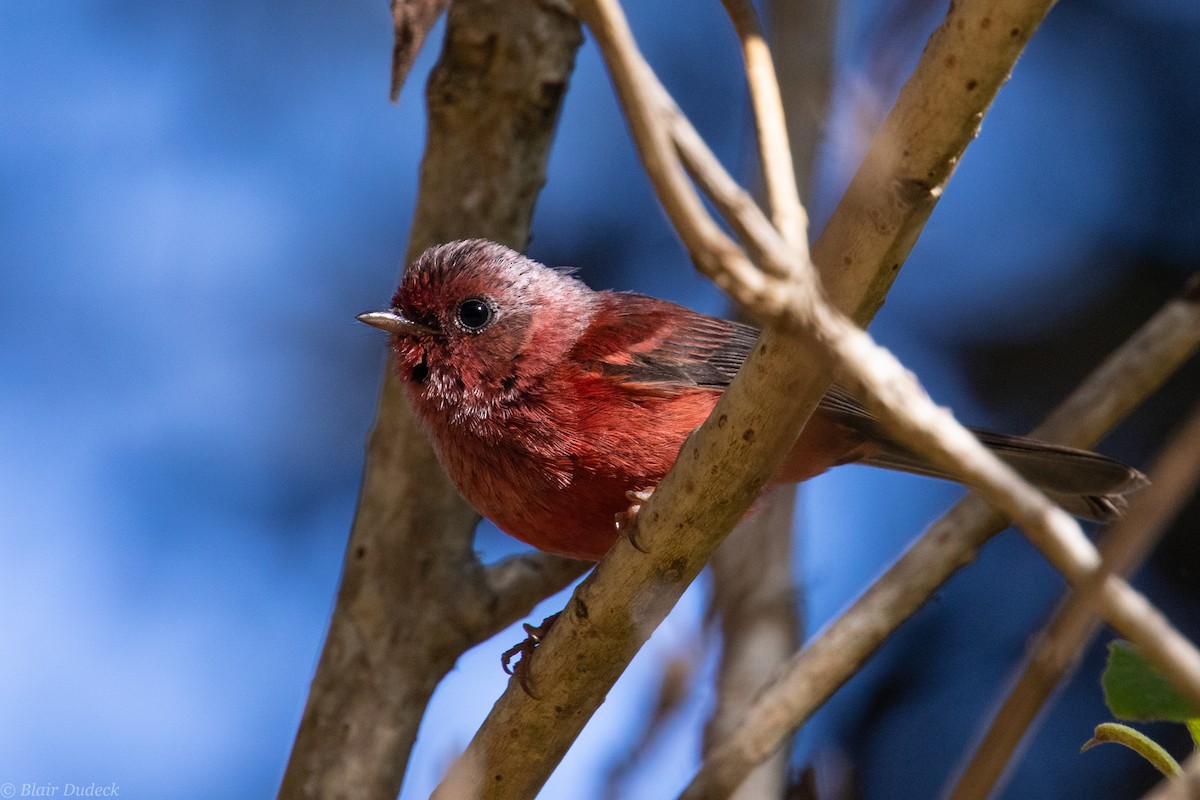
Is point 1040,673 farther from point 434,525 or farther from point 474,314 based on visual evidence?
point 434,525

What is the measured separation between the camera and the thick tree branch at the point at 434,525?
4.43 metres

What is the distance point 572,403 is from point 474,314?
670 millimetres

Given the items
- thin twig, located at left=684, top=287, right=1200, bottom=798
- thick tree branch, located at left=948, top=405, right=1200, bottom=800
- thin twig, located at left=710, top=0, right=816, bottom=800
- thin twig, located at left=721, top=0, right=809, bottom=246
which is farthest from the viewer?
thin twig, located at left=710, top=0, right=816, bottom=800

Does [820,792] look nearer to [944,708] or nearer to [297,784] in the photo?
[297,784]

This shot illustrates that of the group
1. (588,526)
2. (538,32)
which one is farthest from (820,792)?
(538,32)

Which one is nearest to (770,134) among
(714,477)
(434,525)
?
(714,477)

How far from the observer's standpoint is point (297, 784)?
14.3 feet

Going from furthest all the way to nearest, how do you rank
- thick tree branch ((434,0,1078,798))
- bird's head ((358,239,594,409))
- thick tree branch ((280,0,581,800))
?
1. thick tree branch ((280,0,581,800))
2. bird's head ((358,239,594,409))
3. thick tree branch ((434,0,1078,798))

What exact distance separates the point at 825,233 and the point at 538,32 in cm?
300

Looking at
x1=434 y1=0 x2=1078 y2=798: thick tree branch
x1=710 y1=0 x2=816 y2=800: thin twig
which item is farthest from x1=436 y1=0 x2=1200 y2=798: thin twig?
x1=710 y1=0 x2=816 y2=800: thin twig

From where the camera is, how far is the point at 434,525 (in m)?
4.74

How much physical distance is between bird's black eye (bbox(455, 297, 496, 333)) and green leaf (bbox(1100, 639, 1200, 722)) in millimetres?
2889

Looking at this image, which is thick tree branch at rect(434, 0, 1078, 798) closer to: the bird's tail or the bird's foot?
the bird's foot

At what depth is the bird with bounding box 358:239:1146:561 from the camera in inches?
156
